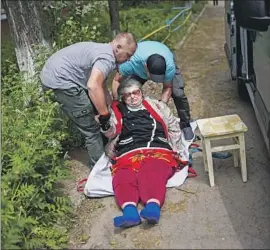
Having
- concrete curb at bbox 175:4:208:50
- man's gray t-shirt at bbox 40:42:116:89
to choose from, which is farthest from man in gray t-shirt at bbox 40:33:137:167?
concrete curb at bbox 175:4:208:50

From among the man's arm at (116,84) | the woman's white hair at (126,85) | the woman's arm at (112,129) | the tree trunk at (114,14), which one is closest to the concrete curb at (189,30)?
the tree trunk at (114,14)

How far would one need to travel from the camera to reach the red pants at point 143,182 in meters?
4.05

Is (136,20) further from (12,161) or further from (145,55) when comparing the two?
(12,161)

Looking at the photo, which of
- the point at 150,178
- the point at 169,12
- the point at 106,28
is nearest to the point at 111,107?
the point at 150,178

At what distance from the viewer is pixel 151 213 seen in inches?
148

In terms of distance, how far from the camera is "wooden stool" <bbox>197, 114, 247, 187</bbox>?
4.27 meters

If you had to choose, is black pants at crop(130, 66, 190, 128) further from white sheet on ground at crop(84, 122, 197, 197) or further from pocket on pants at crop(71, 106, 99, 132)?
pocket on pants at crop(71, 106, 99, 132)

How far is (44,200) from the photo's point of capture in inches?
155

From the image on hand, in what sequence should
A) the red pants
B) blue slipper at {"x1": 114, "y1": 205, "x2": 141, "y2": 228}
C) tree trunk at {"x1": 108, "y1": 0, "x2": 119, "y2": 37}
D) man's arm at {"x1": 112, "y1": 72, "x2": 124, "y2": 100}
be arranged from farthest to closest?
tree trunk at {"x1": 108, "y1": 0, "x2": 119, "y2": 37}, man's arm at {"x1": 112, "y1": 72, "x2": 124, "y2": 100}, the red pants, blue slipper at {"x1": 114, "y1": 205, "x2": 141, "y2": 228}

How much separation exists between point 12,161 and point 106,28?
278 inches

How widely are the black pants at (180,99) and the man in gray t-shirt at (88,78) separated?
2.32 ft

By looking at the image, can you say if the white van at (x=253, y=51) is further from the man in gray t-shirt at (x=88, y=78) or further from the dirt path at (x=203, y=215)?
the man in gray t-shirt at (x=88, y=78)

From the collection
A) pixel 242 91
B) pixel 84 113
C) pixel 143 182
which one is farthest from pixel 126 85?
pixel 242 91

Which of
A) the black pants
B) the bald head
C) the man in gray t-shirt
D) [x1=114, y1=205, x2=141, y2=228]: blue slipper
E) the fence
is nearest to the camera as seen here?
[x1=114, y1=205, x2=141, y2=228]: blue slipper
